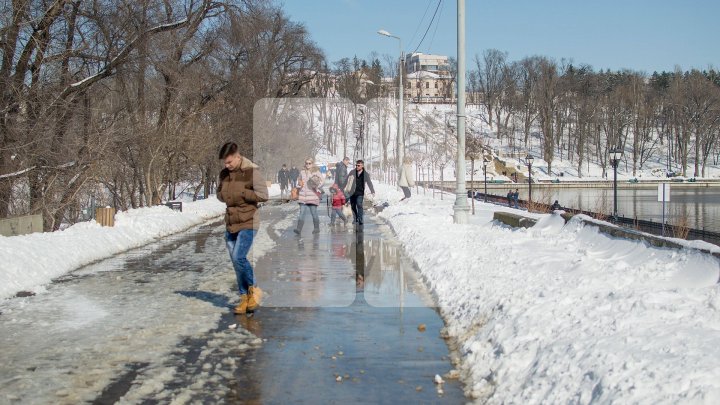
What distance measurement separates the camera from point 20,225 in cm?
1645

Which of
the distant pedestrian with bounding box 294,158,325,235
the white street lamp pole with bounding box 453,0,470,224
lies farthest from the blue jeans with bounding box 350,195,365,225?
the white street lamp pole with bounding box 453,0,470,224

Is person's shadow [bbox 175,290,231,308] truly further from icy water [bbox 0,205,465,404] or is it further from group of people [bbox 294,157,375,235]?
group of people [bbox 294,157,375,235]

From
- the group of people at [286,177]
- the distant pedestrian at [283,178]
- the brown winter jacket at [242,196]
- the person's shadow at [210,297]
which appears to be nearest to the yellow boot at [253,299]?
the person's shadow at [210,297]

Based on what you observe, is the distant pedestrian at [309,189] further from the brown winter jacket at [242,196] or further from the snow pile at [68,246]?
the brown winter jacket at [242,196]

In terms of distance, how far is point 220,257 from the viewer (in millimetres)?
15156

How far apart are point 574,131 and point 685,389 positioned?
410 ft

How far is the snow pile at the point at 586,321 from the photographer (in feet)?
16.1

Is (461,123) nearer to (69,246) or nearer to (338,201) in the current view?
(338,201)

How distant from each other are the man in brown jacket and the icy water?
0.50m

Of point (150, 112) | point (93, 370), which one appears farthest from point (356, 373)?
point (150, 112)

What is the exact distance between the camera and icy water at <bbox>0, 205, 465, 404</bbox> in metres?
6.13

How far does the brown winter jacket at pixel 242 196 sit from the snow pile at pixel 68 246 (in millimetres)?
3350

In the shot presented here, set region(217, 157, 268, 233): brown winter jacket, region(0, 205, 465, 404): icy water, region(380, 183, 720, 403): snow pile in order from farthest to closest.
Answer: region(217, 157, 268, 233): brown winter jacket → region(0, 205, 465, 404): icy water → region(380, 183, 720, 403): snow pile

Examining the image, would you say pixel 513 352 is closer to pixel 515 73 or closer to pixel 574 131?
pixel 574 131
